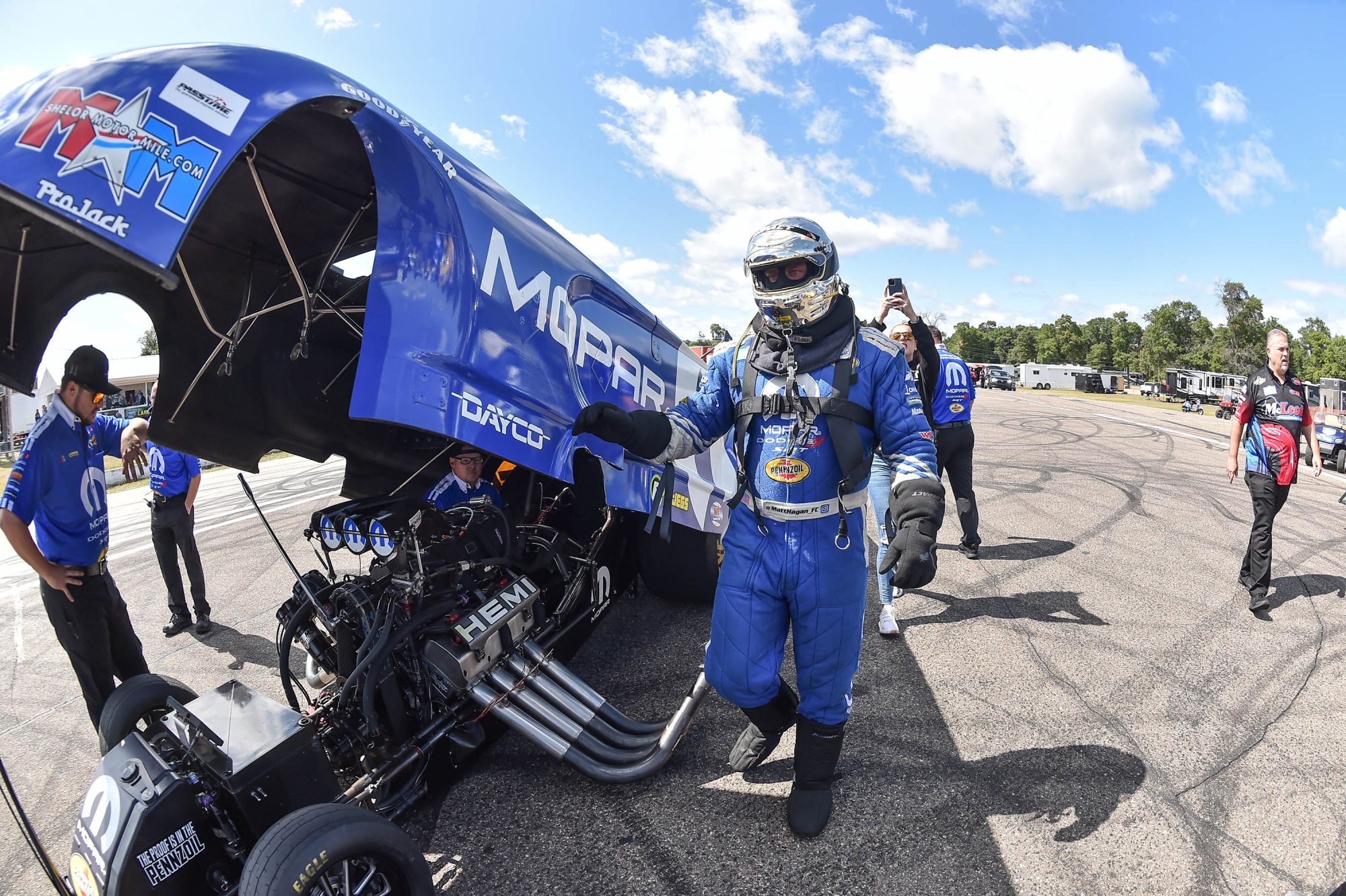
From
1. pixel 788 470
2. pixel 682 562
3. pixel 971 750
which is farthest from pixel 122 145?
pixel 971 750

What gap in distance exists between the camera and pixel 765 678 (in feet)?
8.71

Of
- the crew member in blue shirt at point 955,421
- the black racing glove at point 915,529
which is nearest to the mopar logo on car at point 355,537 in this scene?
the black racing glove at point 915,529

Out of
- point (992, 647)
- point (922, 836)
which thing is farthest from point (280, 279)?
point (992, 647)

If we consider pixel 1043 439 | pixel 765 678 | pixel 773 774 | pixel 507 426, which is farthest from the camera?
pixel 1043 439

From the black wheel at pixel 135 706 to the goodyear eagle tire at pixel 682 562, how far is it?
2517mm

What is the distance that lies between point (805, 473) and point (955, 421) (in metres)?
3.29

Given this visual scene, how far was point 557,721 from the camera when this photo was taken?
9.36 feet

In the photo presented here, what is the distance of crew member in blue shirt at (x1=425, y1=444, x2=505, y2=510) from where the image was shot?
3.65 m

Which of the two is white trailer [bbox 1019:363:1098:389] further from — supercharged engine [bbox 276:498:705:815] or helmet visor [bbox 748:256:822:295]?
supercharged engine [bbox 276:498:705:815]

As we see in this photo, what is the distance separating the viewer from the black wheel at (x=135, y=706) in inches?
104

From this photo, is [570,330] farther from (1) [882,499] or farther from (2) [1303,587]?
(2) [1303,587]

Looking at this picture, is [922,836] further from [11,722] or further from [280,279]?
Result: [11,722]

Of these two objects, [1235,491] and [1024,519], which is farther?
[1235,491]

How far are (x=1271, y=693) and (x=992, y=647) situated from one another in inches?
51.2
